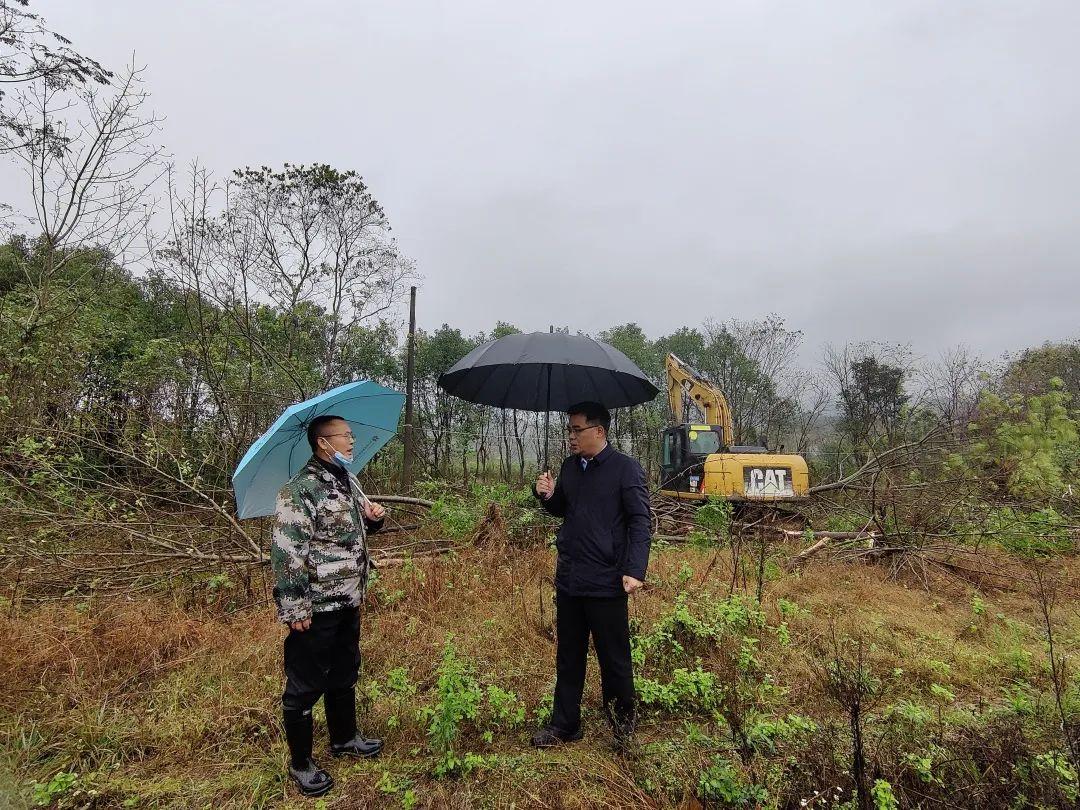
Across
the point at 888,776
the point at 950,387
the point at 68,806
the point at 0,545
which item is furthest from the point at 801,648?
the point at 950,387

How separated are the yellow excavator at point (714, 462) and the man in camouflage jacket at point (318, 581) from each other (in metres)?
6.43

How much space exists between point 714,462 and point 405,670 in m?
6.77

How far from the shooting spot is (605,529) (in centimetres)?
259

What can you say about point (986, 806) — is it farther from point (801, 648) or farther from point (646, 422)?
point (646, 422)

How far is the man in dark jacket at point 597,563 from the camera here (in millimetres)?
2555

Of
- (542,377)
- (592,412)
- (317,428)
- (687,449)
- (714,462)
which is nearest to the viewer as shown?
(317,428)

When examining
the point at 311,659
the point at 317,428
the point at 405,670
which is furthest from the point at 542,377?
the point at 405,670

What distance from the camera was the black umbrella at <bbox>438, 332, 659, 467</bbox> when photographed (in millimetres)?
2941

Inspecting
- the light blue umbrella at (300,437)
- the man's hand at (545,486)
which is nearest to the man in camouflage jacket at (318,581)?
the light blue umbrella at (300,437)

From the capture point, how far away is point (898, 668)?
369 centimetres

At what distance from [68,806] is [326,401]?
2.20 m

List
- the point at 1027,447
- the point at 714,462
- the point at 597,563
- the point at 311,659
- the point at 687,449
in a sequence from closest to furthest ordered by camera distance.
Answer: the point at 311,659
the point at 597,563
the point at 1027,447
the point at 714,462
the point at 687,449

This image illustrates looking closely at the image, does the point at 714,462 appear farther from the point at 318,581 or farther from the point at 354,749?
the point at 318,581

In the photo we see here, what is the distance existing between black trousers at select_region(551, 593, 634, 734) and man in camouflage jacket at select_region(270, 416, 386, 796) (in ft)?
3.51
